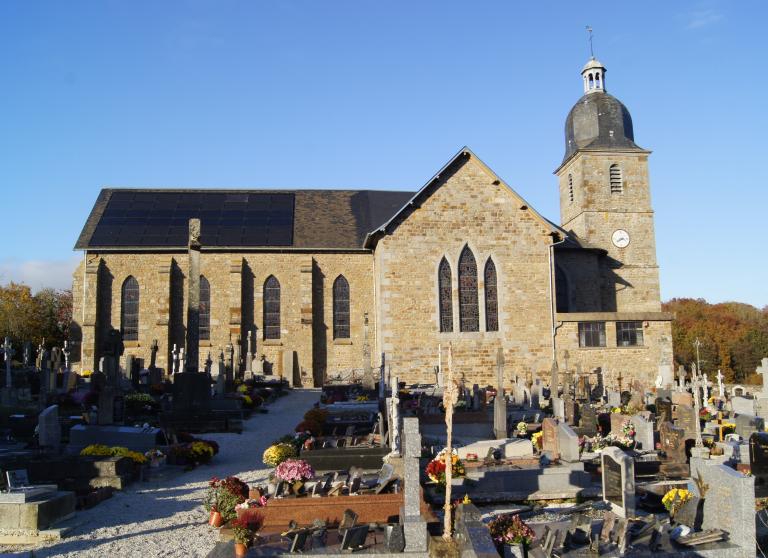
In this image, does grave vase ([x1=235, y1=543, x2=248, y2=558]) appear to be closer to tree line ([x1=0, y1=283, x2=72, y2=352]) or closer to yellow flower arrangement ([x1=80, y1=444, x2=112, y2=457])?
yellow flower arrangement ([x1=80, y1=444, x2=112, y2=457])

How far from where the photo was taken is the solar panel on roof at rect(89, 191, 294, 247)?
34062 mm

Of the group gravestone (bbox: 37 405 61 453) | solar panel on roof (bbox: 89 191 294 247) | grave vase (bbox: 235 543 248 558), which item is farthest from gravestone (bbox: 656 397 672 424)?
solar panel on roof (bbox: 89 191 294 247)

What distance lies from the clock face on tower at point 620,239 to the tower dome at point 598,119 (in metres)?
4.18

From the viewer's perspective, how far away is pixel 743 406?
64.6 ft

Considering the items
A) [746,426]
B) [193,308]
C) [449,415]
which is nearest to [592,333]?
[746,426]

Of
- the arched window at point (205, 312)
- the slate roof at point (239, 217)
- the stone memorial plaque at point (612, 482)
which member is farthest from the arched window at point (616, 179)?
the stone memorial plaque at point (612, 482)

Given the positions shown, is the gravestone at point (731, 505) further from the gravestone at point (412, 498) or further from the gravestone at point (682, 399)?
the gravestone at point (682, 399)

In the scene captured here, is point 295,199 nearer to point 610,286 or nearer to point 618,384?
point 610,286

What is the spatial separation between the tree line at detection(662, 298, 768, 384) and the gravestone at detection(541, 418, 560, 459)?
153ft

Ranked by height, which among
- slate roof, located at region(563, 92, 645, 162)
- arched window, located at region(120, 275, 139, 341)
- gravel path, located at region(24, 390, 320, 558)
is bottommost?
gravel path, located at region(24, 390, 320, 558)

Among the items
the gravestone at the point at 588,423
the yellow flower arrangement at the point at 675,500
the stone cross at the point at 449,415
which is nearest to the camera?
the stone cross at the point at 449,415

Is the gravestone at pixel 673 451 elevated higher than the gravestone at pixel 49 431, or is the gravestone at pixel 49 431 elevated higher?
the gravestone at pixel 49 431

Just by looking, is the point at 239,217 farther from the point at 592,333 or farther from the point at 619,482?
the point at 619,482

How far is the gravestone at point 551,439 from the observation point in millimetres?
12820
